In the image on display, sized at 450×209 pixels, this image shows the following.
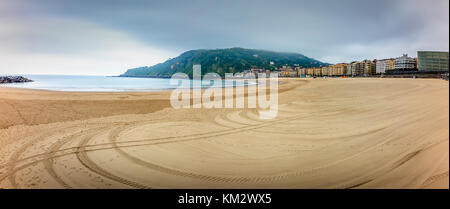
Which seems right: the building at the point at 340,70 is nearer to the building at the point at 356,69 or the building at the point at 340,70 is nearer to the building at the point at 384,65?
the building at the point at 356,69

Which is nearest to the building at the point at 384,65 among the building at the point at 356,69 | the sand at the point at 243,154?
the building at the point at 356,69

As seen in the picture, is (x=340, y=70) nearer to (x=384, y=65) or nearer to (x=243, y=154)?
(x=384, y=65)

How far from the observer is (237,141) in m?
4.66

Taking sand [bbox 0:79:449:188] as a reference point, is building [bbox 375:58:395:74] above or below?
above

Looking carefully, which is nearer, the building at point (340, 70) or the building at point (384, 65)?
the building at point (384, 65)

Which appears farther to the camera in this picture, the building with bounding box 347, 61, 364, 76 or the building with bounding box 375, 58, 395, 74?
the building with bounding box 347, 61, 364, 76
